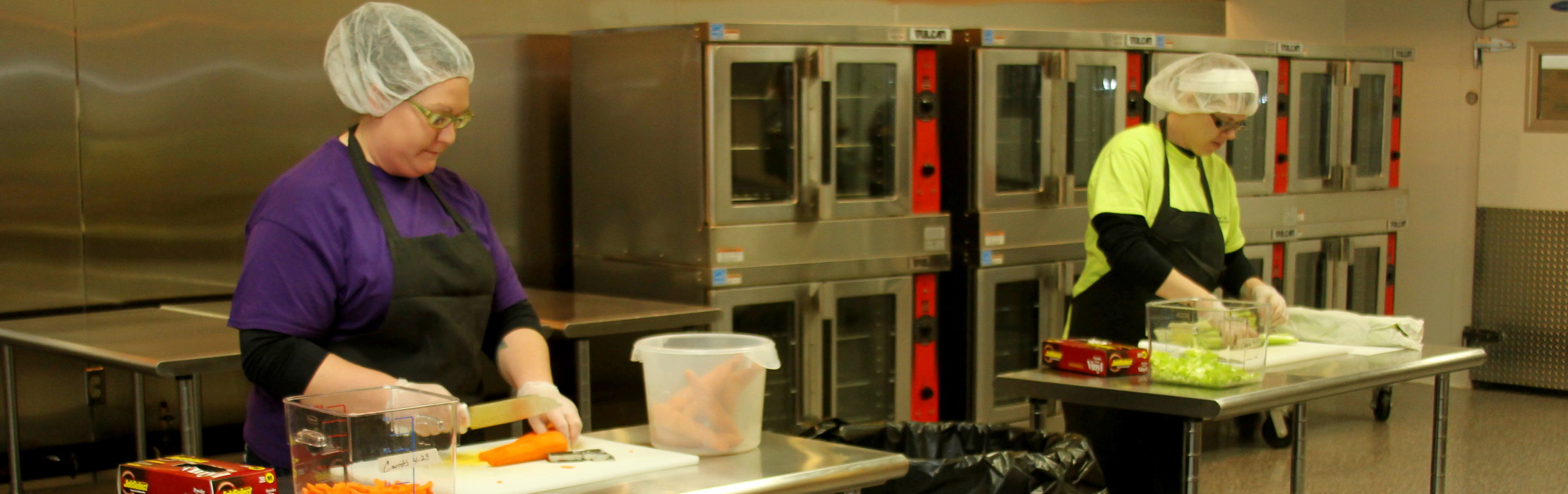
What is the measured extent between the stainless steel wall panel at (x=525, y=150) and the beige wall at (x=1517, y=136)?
14.5ft

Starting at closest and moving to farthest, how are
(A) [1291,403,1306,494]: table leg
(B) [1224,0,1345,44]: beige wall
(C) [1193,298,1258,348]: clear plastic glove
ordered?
(C) [1193,298,1258,348]: clear plastic glove
(A) [1291,403,1306,494]: table leg
(B) [1224,0,1345,44]: beige wall

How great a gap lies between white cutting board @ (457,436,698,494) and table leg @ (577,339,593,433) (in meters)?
1.52

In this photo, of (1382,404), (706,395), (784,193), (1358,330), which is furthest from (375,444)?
(1382,404)

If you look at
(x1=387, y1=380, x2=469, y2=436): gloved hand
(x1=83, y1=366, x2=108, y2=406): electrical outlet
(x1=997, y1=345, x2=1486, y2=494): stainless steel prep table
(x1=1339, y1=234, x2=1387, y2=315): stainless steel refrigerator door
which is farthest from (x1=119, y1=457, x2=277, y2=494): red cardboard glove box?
(x1=1339, y1=234, x2=1387, y2=315): stainless steel refrigerator door

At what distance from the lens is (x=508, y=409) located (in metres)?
2.01

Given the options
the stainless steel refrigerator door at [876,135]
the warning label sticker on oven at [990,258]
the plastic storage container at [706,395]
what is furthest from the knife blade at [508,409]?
the warning label sticker on oven at [990,258]

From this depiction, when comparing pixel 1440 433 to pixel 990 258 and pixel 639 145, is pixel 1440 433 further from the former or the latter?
pixel 639 145

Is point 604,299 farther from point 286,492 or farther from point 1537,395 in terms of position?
point 1537,395

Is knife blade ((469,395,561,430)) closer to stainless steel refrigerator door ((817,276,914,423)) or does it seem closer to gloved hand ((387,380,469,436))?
gloved hand ((387,380,469,436))

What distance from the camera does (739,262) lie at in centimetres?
426

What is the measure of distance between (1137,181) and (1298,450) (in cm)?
73

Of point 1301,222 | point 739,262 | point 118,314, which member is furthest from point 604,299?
point 1301,222

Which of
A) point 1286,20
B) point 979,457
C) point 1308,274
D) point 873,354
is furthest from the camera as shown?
point 1286,20

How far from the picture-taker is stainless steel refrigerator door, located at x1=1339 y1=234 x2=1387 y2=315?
626 centimetres
